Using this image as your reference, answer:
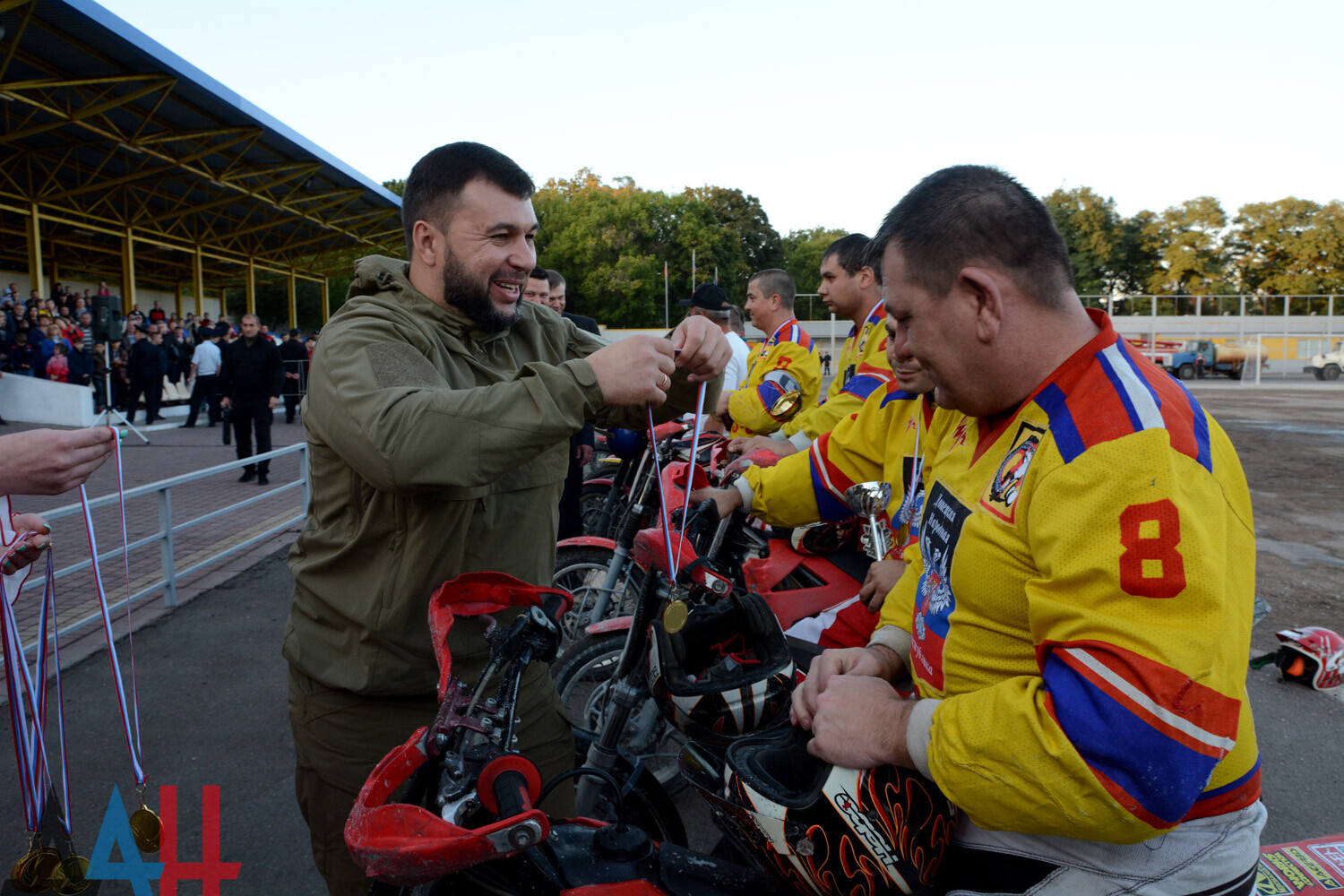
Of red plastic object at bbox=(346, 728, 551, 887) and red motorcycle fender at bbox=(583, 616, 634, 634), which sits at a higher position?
red plastic object at bbox=(346, 728, 551, 887)

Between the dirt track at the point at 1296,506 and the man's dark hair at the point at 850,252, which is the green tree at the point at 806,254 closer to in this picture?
the dirt track at the point at 1296,506

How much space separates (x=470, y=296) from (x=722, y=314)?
247 inches

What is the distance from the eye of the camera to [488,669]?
162 cm

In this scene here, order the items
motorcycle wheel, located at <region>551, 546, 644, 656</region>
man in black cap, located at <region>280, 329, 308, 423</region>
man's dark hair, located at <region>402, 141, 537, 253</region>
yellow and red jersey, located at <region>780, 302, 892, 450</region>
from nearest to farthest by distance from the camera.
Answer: man's dark hair, located at <region>402, 141, 537, 253</region> < yellow and red jersey, located at <region>780, 302, 892, 450</region> < motorcycle wheel, located at <region>551, 546, 644, 656</region> < man in black cap, located at <region>280, 329, 308, 423</region>

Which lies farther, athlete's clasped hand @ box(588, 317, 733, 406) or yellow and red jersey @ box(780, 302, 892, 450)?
yellow and red jersey @ box(780, 302, 892, 450)

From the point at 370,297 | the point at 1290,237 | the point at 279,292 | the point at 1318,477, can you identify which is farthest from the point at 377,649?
the point at 1290,237

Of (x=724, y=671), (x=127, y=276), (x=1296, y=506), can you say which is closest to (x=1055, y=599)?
(x=724, y=671)

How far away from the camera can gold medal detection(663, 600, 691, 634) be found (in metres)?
1.90

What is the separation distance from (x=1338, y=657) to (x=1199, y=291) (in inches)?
2553

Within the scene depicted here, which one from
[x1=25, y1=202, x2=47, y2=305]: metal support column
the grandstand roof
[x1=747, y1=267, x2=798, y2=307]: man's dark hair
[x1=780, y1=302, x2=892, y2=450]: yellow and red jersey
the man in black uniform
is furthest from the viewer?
[x1=25, y1=202, x2=47, y2=305]: metal support column

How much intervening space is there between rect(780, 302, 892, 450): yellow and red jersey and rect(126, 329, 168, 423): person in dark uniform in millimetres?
17502

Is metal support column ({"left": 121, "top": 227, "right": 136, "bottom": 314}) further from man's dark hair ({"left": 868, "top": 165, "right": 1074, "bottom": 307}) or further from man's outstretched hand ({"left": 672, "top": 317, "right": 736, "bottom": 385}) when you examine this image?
man's dark hair ({"left": 868, "top": 165, "right": 1074, "bottom": 307})

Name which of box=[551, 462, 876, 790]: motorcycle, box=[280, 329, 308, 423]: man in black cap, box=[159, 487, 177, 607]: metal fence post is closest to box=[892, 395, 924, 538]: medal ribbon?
box=[551, 462, 876, 790]: motorcycle

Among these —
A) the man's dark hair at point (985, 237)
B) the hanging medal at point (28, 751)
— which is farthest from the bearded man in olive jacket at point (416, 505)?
the hanging medal at point (28, 751)
